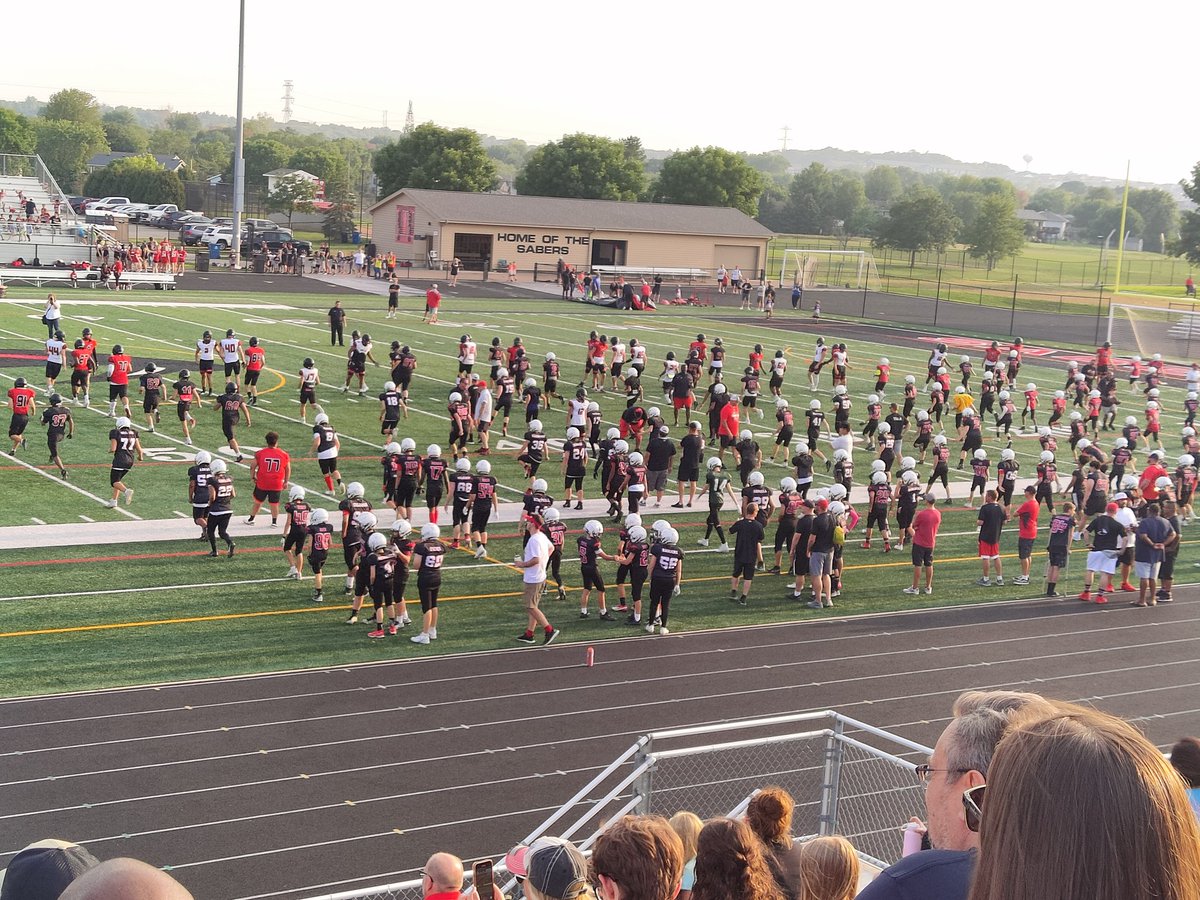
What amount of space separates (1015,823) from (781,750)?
36.7 ft

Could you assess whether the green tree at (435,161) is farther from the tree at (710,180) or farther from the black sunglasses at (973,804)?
the black sunglasses at (973,804)

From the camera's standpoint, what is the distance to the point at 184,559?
59.2ft

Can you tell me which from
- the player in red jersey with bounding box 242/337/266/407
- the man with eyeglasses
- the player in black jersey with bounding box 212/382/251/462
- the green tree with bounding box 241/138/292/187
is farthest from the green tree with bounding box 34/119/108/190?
the man with eyeglasses

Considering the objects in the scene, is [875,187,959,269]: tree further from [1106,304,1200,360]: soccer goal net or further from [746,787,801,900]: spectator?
[746,787,801,900]: spectator

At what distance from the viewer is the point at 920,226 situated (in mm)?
95812

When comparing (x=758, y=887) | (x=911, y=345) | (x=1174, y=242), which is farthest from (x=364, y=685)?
(x=1174, y=242)

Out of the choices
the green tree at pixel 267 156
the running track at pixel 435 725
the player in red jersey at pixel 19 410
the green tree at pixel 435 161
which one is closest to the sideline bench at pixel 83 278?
the player in red jersey at pixel 19 410

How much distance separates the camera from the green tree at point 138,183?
9744 centimetres

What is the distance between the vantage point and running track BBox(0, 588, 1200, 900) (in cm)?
1027

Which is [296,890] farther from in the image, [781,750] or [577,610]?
[577,610]

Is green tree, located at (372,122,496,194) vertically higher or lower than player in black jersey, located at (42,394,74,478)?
higher

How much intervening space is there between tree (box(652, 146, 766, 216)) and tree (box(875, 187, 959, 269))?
15250 mm

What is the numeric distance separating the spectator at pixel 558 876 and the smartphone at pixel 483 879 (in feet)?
1.90

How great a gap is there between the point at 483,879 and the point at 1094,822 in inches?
134
